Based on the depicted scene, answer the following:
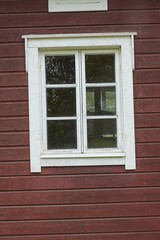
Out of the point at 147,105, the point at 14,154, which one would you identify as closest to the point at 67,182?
the point at 14,154

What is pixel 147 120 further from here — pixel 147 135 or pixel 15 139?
pixel 15 139

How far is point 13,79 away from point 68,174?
1.05 metres

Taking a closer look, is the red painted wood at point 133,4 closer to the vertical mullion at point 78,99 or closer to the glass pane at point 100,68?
the glass pane at point 100,68

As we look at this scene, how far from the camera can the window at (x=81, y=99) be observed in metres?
5.10

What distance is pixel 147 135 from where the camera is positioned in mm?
5121

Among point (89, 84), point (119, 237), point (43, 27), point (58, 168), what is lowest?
point (119, 237)

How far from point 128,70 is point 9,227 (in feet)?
6.20

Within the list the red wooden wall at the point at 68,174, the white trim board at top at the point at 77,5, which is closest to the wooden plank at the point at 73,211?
the red wooden wall at the point at 68,174

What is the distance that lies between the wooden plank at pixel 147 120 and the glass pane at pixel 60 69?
74 centimetres

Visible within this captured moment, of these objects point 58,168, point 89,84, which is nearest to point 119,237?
point 58,168

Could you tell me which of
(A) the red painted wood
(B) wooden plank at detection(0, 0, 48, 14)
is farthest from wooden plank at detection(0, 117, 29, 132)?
(A) the red painted wood

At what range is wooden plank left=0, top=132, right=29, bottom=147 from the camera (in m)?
5.11

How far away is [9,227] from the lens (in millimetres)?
5133

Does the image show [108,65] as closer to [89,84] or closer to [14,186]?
[89,84]
